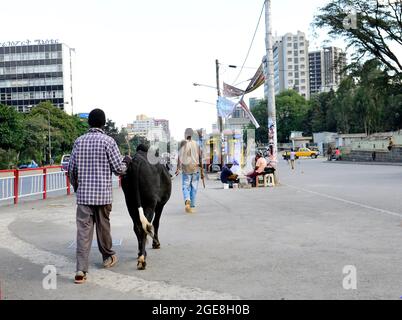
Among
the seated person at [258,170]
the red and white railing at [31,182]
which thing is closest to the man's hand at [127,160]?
the red and white railing at [31,182]

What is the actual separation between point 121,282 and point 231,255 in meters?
1.70

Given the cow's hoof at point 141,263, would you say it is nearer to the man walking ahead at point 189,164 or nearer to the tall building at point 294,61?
the man walking ahead at point 189,164

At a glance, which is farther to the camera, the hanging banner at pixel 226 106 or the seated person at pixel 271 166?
the hanging banner at pixel 226 106

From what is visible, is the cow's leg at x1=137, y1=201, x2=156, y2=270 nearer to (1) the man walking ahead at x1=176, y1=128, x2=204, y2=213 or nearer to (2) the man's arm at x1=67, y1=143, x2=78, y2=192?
(2) the man's arm at x1=67, y1=143, x2=78, y2=192

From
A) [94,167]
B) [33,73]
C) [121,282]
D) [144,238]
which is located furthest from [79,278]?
[33,73]

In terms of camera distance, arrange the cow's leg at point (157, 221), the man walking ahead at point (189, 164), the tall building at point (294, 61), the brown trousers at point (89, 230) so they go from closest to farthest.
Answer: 1. the brown trousers at point (89, 230)
2. the cow's leg at point (157, 221)
3. the man walking ahead at point (189, 164)
4. the tall building at point (294, 61)

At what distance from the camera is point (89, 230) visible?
562cm

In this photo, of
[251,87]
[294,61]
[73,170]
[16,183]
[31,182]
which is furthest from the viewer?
[294,61]

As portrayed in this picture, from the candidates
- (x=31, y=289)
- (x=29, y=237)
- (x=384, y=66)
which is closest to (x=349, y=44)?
(x=384, y=66)

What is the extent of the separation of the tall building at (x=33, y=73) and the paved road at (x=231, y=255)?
127947mm

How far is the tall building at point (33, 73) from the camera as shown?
133m

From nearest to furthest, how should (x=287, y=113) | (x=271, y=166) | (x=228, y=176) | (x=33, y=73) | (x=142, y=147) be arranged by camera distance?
(x=142, y=147) → (x=228, y=176) → (x=271, y=166) → (x=287, y=113) → (x=33, y=73)

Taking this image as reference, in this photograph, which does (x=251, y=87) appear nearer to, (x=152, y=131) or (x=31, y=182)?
(x=152, y=131)
